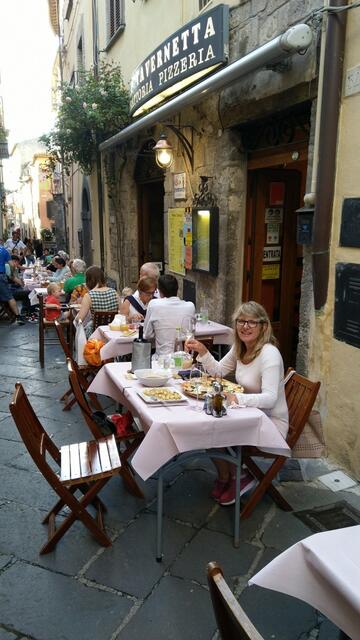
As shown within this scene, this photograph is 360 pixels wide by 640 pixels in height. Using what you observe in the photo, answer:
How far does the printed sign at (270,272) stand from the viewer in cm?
541

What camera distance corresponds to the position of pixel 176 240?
21.5ft

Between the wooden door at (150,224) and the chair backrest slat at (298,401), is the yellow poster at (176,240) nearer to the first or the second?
the wooden door at (150,224)

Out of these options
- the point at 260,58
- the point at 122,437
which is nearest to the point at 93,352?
the point at 122,437

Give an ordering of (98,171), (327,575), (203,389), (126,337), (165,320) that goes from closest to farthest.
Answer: (327,575) < (203,389) < (165,320) < (126,337) < (98,171)

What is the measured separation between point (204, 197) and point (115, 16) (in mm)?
5645

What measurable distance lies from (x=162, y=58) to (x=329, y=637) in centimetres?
563

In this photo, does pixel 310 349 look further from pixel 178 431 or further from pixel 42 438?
pixel 42 438

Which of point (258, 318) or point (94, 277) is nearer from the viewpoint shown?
point (258, 318)

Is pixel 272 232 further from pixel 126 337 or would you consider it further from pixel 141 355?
pixel 141 355

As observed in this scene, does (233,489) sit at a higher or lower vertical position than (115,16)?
lower

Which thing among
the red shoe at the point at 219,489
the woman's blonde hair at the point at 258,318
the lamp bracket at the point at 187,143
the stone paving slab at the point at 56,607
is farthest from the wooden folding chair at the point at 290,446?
the lamp bracket at the point at 187,143

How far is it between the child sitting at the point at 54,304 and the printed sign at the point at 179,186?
2.24 meters

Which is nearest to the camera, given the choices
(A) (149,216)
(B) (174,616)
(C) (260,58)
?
(B) (174,616)

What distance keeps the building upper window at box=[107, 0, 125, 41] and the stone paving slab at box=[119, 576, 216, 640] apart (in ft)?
29.0
